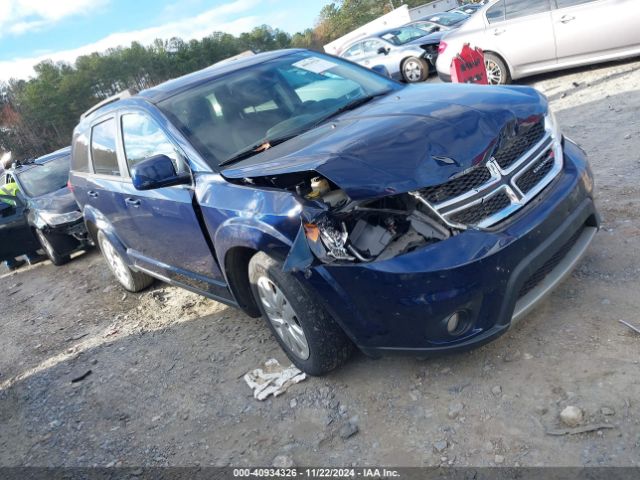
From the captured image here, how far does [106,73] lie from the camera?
5297 centimetres

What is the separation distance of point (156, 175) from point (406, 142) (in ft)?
5.08

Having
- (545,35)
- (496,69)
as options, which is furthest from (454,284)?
(496,69)

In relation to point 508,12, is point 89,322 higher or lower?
lower

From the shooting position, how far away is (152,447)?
10.5 feet

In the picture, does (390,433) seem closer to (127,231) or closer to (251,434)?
(251,434)

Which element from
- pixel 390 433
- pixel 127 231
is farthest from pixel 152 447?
pixel 127 231

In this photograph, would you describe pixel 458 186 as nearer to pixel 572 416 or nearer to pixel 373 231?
pixel 373 231

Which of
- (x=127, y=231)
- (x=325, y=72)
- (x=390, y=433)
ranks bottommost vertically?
(x=390, y=433)

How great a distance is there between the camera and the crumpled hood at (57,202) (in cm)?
791

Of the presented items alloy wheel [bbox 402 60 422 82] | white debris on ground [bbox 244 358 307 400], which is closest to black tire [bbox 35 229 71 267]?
white debris on ground [bbox 244 358 307 400]

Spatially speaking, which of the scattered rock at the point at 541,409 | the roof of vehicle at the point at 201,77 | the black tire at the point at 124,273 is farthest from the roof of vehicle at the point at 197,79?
the scattered rock at the point at 541,409

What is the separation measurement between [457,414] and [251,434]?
3.61 ft

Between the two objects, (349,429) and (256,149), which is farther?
(256,149)

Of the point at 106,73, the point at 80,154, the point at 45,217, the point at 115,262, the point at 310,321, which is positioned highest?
the point at 106,73
